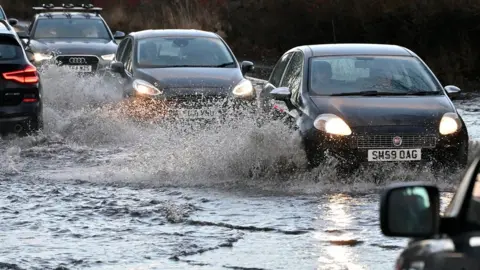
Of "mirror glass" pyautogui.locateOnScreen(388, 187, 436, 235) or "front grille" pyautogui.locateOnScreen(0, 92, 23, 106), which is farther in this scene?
"front grille" pyautogui.locateOnScreen(0, 92, 23, 106)

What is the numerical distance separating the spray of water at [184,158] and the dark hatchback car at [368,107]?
0.62 feet

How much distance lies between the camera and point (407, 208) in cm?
435

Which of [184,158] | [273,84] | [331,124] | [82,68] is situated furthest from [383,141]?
[82,68]

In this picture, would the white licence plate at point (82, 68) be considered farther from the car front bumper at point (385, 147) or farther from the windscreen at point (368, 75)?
the car front bumper at point (385, 147)

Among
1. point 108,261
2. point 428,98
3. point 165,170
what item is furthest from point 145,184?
point 108,261

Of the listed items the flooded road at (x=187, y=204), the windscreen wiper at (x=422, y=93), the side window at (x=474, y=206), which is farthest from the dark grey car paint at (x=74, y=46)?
the side window at (x=474, y=206)

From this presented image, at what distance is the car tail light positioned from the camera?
16531mm

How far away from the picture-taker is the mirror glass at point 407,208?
170 inches

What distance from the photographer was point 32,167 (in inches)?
579

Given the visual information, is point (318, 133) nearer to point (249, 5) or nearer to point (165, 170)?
point (165, 170)

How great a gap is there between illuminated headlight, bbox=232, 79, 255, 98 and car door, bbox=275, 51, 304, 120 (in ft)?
9.23

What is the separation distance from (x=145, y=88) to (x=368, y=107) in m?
5.57

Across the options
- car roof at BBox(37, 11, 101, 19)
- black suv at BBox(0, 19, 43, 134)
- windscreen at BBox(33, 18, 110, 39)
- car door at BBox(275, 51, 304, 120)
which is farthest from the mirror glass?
car roof at BBox(37, 11, 101, 19)

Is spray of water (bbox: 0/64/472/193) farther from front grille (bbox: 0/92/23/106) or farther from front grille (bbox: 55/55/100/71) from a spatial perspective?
front grille (bbox: 55/55/100/71)
